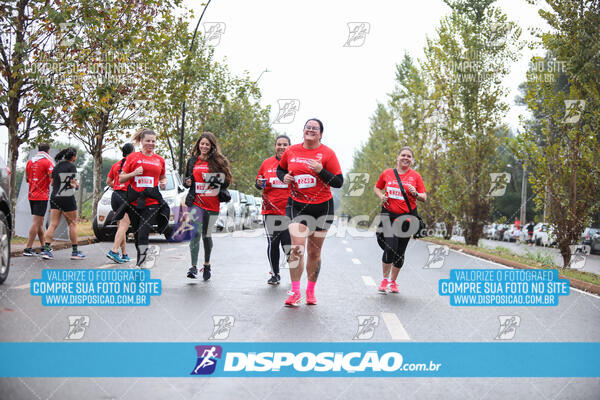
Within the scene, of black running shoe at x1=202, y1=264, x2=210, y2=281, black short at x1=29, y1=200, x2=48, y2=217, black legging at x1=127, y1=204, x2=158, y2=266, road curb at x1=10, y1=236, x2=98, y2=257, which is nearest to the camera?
black legging at x1=127, y1=204, x2=158, y2=266

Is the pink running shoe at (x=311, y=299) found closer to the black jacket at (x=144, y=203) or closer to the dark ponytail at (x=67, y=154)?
the black jacket at (x=144, y=203)

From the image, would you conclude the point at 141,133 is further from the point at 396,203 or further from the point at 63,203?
the point at 396,203

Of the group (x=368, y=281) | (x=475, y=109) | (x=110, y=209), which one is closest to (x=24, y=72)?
(x=110, y=209)

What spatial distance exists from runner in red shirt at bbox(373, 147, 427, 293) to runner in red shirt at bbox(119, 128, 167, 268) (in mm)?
3037

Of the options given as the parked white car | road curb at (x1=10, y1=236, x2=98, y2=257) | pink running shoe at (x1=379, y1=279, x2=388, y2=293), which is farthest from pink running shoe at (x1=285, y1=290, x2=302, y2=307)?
the parked white car

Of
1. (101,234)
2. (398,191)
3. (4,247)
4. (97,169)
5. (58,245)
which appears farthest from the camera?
(97,169)

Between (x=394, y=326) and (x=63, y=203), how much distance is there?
6800mm

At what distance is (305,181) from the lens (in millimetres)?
7219

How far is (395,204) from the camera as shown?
8.73 meters

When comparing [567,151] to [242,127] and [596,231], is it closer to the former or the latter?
[596,231]

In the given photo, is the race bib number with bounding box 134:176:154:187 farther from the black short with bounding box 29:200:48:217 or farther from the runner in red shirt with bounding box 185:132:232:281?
the black short with bounding box 29:200:48:217

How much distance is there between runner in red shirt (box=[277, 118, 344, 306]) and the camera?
7156 mm

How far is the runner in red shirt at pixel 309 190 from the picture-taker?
716 centimetres

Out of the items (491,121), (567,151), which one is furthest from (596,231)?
(567,151)
